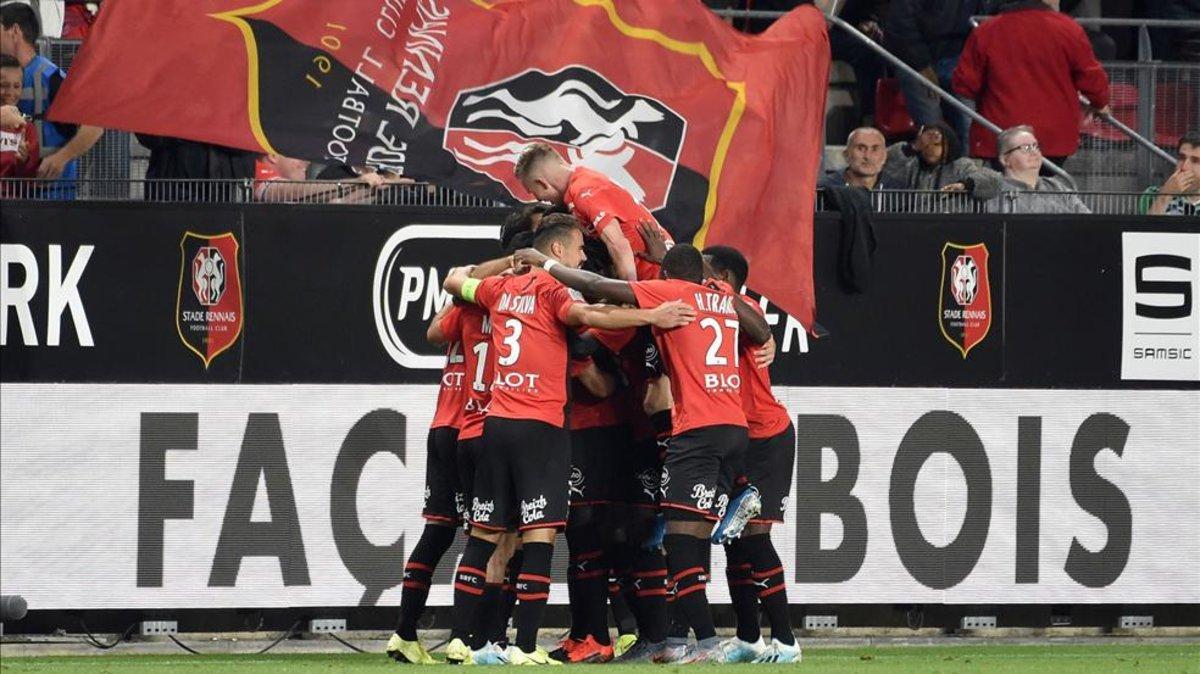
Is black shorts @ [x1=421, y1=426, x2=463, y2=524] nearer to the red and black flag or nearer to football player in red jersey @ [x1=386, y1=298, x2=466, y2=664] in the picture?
football player in red jersey @ [x1=386, y1=298, x2=466, y2=664]

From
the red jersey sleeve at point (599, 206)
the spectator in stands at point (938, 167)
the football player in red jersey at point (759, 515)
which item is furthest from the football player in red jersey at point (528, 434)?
the spectator in stands at point (938, 167)

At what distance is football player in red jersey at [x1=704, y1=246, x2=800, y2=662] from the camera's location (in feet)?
37.3

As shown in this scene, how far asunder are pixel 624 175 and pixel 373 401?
2.04 metres

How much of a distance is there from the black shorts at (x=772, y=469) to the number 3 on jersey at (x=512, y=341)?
149 cm

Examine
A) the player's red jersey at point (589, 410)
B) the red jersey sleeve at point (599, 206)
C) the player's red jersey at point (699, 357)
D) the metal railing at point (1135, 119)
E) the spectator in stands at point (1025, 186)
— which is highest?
the metal railing at point (1135, 119)

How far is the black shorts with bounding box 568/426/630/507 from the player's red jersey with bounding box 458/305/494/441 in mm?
613

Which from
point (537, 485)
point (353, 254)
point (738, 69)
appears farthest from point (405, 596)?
point (738, 69)

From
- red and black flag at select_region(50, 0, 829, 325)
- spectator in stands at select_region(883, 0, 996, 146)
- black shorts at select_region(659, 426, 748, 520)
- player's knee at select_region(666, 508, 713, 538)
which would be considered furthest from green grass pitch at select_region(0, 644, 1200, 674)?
spectator in stands at select_region(883, 0, 996, 146)

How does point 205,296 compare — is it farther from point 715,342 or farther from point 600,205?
point 715,342

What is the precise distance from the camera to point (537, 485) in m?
10.7

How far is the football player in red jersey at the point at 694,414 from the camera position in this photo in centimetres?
1084

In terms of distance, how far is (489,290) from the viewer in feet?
35.9

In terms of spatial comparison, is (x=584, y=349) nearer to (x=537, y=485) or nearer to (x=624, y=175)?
(x=537, y=485)

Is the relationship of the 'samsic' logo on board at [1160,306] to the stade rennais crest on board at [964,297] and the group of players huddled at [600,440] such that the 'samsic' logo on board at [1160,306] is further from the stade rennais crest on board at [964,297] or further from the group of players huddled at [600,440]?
the group of players huddled at [600,440]
